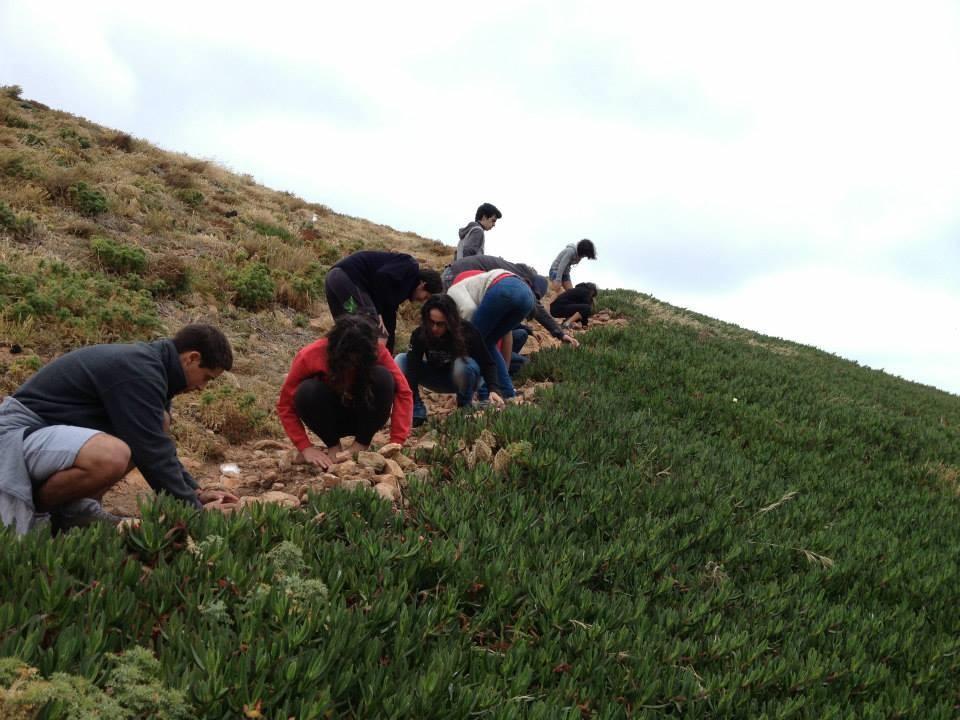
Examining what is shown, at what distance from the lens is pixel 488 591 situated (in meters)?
2.96

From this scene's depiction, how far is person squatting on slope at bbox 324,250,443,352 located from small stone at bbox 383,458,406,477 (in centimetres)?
219

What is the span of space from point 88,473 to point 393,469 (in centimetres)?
182

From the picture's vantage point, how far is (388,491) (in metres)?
3.93

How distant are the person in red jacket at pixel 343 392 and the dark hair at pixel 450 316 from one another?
916mm

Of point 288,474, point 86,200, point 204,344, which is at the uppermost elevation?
point 86,200

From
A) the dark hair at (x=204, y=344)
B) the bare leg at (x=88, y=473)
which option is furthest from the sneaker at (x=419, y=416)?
the bare leg at (x=88, y=473)

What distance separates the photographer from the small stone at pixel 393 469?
4344 mm

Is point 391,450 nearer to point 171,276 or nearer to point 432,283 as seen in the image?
point 432,283

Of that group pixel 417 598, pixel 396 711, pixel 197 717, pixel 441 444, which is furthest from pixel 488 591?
pixel 441 444

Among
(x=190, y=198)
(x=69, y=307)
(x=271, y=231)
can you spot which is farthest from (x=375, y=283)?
(x=190, y=198)

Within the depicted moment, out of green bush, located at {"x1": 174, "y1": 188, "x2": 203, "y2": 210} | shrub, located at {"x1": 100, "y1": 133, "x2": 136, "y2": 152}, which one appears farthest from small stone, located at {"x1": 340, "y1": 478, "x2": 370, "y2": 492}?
shrub, located at {"x1": 100, "y1": 133, "x2": 136, "y2": 152}

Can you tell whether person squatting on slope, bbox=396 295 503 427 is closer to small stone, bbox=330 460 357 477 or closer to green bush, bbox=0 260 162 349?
small stone, bbox=330 460 357 477

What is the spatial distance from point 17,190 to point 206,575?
10135 mm

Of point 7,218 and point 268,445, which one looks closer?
point 268,445
